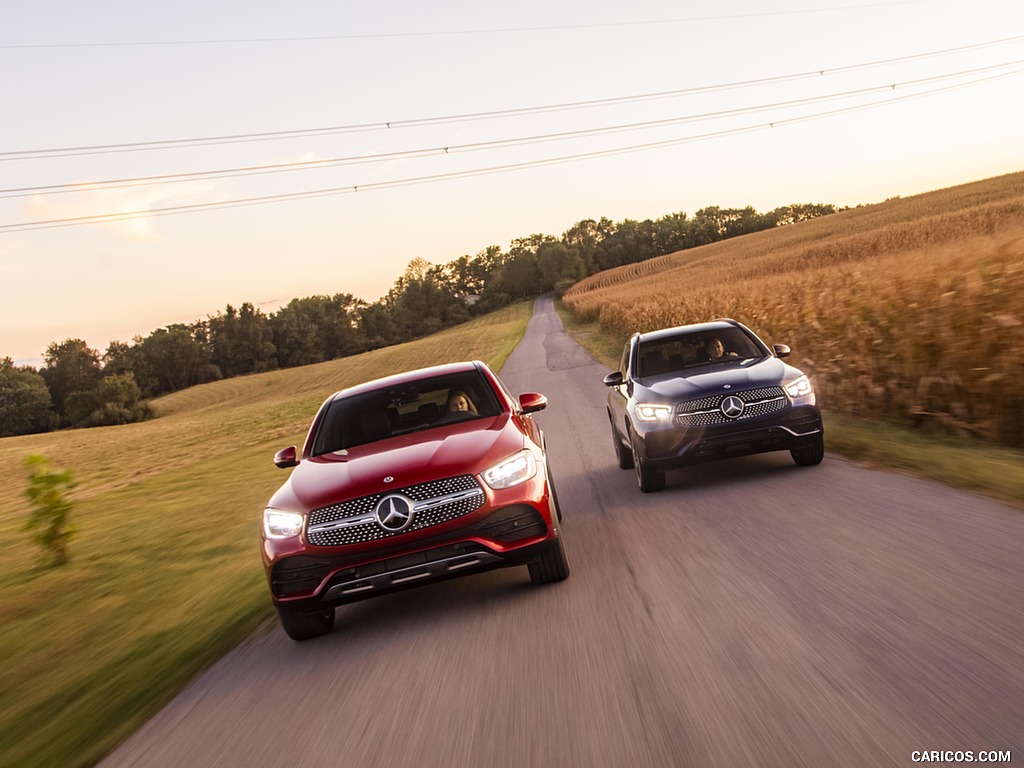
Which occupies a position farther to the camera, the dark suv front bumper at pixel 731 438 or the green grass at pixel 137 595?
the dark suv front bumper at pixel 731 438

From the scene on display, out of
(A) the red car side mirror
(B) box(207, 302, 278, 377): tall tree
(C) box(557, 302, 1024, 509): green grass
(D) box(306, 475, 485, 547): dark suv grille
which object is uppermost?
(A) the red car side mirror

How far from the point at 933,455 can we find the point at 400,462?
550 centimetres

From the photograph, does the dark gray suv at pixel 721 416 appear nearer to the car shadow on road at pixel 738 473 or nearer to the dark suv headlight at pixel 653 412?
the dark suv headlight at pixel 653 412

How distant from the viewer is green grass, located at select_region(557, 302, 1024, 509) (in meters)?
7.39

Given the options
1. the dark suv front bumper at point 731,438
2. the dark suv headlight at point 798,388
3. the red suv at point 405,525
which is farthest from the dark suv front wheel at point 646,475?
the red suv at point 405,525

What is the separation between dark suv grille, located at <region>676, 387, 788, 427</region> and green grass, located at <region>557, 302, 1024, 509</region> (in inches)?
46.8

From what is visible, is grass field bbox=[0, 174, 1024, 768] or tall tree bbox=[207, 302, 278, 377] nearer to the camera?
grass field bbox=[0, 174, 1024, 768]

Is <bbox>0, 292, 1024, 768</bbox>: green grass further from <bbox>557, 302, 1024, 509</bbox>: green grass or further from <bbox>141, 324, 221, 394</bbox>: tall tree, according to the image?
<bbox>141, 324, 221, 394</bbox>: tall tree

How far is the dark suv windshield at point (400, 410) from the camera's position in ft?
24.5

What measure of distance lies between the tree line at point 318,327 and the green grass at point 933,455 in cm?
8344

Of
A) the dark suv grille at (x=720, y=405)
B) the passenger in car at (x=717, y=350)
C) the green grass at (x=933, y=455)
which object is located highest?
the passenger in car at (x=717, y=350)

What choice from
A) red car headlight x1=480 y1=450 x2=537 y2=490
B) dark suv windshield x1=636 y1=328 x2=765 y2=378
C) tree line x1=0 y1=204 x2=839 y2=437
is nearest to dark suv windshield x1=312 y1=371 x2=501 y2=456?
red car headlight x1=480 y1=450 x2=537 y2=490

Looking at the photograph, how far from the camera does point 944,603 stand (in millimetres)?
4672

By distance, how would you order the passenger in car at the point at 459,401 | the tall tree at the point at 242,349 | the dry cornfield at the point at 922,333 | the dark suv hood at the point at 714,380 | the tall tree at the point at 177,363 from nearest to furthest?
the passenger in car at the point at 459,401, the dark suv hood at the point at 714,380, the dry cornfield at the point at 922,333, the tall tree at the point at 177,363, the tall tree at the point at 242,349
